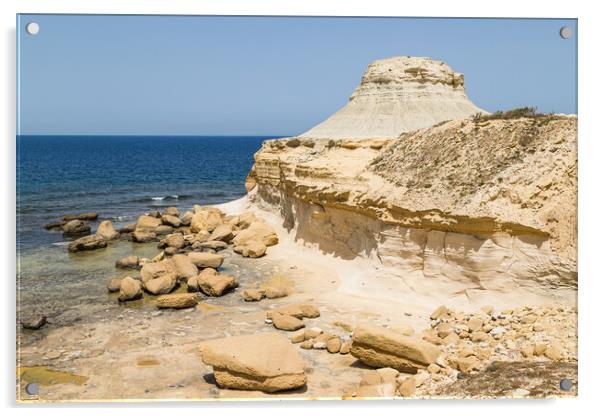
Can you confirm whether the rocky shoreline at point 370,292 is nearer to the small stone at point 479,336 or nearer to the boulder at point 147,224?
the small stone at point 479,336

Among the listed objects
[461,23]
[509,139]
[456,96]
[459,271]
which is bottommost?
[459,271]

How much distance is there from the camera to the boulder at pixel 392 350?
975 centimetres

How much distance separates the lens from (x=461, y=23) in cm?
938

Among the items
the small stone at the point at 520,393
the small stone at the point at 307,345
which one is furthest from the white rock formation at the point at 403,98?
the small stone at the point at 520,393

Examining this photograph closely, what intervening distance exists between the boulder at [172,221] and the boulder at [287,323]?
1412cm

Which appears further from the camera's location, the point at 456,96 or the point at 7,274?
the point at 456,96

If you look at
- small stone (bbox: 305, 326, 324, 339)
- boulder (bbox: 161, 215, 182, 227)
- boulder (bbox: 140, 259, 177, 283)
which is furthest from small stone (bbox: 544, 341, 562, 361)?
boulder (bbox: 161, 215, 182, 227)

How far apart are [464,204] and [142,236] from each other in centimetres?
1404

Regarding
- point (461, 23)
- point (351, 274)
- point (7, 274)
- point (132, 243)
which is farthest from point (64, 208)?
point (461, 23)

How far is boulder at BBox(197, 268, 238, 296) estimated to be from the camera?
14.8 meters

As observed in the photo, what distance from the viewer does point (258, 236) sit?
791 inches

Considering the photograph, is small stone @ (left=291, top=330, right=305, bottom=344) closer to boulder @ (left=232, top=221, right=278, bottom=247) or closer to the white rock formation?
boulder @ (left=232, top=221, right=278, bottom=247)
